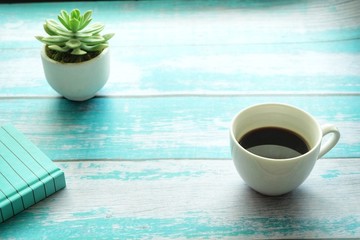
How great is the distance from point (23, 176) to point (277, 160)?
30 cm

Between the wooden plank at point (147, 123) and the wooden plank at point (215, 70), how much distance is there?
2 cm

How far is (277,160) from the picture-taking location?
0.61 m

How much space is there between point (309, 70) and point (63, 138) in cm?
39

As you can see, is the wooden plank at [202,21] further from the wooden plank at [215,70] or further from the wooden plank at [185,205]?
the wooden plank at [185,205]

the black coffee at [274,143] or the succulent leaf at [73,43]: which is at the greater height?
the succulent leaf at [73,43]

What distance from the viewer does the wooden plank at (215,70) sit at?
85 cm

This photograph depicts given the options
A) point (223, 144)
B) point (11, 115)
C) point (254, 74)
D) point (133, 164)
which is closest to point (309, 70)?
point (254, 74)

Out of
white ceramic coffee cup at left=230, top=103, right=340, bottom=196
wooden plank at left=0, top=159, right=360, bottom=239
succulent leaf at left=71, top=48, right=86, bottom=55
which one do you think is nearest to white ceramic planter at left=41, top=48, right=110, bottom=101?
succulent leaf at left=71, top=48, right=86, bottom=55

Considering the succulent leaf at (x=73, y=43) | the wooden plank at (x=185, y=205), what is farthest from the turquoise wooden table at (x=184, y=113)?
the succulent leaf at (x=73, y=43)

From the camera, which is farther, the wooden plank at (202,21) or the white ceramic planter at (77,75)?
the wooden plank at (202,21)

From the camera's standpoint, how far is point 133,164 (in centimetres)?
72

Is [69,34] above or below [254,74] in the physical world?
above

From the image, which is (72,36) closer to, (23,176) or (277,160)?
(23,176)

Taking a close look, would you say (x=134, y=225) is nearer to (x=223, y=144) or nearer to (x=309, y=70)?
(x=223, y=144)
